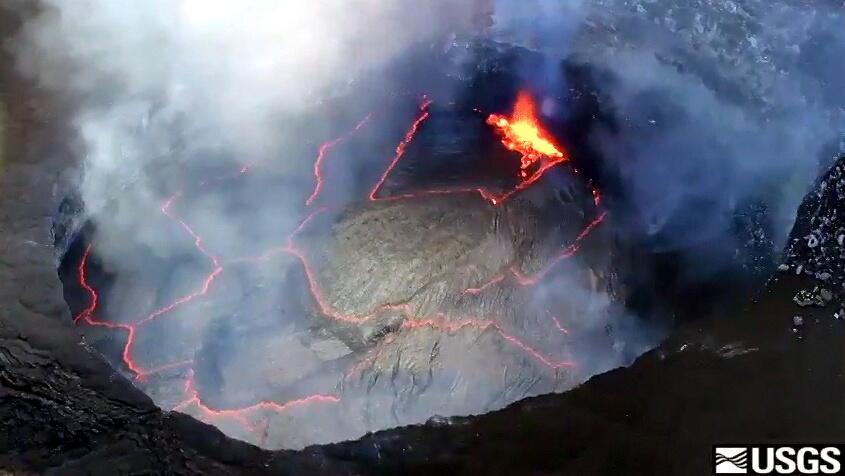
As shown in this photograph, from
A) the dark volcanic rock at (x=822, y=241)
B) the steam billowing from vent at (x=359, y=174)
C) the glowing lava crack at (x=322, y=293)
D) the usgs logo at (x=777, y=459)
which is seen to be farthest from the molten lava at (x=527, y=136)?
the usgs logo at (x=777, y=459)

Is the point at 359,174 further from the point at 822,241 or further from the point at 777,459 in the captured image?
the point at 822,241

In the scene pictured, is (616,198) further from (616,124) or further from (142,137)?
(142,137)

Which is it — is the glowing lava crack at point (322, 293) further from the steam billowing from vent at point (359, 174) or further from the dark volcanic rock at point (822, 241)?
the dark volcanic rock at point (822, 241)

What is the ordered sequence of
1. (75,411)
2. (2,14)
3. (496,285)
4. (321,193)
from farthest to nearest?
(2,14), (321,193), (496,285), (75,411)

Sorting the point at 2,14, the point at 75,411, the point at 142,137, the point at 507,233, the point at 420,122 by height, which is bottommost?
the point at 75,411

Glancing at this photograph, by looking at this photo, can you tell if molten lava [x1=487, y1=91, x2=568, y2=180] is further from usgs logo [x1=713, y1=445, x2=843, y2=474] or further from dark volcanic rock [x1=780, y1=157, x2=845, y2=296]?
usgs logo [x1=713, y1=445, x2=843, y2=474]

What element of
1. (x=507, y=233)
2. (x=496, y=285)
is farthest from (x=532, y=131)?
(x=496, y=285)

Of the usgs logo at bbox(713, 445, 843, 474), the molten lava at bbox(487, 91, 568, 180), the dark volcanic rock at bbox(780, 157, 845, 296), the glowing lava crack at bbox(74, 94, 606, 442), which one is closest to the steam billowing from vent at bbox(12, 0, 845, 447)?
the glowing lava crack at bbox(74, 94, 606, 442)
